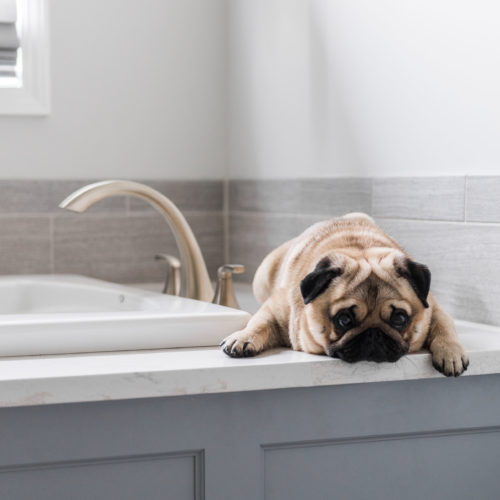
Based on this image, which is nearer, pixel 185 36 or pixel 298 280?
pixel 298 280

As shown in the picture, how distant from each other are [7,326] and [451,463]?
71cm

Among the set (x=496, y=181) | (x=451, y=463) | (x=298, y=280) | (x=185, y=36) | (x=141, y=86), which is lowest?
(x=451, y=463)

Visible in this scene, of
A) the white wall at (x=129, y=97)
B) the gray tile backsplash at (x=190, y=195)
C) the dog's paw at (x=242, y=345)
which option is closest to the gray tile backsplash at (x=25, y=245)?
the white wall at (x=129, y=97)

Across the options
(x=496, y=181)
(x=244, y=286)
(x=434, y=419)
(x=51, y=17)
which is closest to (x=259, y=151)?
(x=244, y=286)

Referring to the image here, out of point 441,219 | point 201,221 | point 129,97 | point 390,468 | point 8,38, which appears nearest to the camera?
point 390,468

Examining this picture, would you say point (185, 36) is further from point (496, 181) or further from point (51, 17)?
point (496, 181)

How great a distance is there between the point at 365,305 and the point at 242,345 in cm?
19

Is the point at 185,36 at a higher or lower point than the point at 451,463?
higher

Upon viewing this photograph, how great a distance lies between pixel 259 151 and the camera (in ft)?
7.72

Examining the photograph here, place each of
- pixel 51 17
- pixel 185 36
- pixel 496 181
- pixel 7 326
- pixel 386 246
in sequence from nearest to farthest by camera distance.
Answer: pixel 7 326 < pixel 386 246 < pixel 496 181 < pixel 51 17 < pixel 185 36

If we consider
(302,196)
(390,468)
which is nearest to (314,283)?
(390,468)

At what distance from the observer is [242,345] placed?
1220 mm

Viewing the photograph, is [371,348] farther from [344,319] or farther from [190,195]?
[190,195]

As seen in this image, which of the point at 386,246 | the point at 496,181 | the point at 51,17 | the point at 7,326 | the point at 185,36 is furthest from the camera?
the point at 185,36
